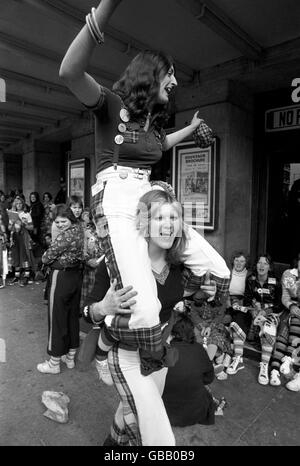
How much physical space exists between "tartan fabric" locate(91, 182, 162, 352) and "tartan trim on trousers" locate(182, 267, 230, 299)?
0.41 metres

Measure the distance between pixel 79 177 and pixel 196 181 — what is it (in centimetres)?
333

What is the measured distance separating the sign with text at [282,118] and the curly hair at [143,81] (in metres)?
4.02

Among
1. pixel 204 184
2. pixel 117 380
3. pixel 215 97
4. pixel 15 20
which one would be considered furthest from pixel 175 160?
pixel 117 380

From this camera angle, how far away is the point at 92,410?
97.0 inches

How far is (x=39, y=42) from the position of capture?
3.91 metres

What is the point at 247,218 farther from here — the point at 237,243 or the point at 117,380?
the point at 117,380

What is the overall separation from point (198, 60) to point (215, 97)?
1.83 feet

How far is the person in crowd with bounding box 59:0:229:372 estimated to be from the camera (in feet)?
3.97

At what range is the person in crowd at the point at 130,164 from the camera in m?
1.21

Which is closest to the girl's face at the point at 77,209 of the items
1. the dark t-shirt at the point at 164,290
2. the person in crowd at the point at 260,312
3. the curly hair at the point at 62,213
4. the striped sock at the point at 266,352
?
the curly hair at the point at 62,213

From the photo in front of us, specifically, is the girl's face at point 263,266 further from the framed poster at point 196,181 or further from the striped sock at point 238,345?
the framed poster at point 196,181

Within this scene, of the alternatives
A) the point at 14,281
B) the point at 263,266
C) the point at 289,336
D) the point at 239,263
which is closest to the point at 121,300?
the point at 289,336

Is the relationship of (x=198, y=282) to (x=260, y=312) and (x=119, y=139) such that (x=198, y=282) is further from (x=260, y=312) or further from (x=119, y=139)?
(x=260, y=312)

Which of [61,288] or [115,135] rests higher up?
[115,135]
